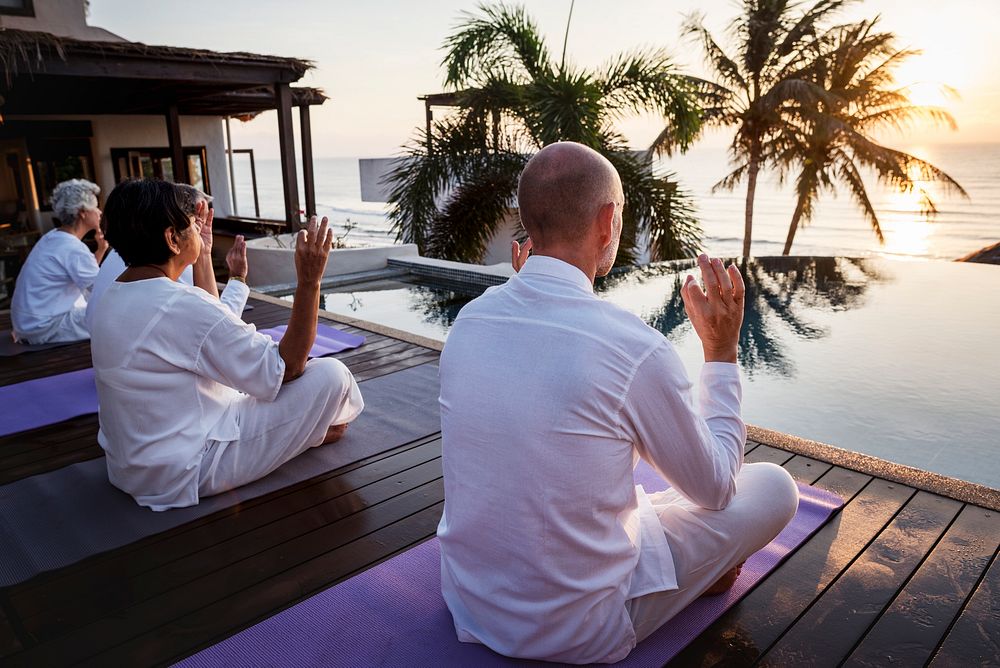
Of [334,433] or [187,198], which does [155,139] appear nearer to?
[334,433]

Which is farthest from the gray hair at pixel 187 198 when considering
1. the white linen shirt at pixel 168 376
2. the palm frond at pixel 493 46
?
the palm frond at pixel 493 46

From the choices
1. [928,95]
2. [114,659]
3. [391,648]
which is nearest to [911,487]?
[391,648]

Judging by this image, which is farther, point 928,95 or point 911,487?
point 928,95

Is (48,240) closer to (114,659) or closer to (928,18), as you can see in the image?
(114,659)

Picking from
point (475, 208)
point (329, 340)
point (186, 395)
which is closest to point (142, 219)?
point (186, 395)

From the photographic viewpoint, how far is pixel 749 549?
5.42 feet

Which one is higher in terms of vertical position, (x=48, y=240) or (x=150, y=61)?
(x=150, y=61)

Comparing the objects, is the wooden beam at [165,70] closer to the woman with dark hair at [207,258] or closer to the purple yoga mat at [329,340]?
the purple yoga mat at [329,340]

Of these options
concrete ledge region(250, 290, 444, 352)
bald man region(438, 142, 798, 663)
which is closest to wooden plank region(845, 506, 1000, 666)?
bald man region(438, 142, 798, 663)

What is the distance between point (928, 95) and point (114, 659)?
14174mm

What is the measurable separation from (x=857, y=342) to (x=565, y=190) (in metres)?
5.46

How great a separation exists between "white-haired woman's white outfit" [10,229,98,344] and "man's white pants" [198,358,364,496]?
2.50 metres

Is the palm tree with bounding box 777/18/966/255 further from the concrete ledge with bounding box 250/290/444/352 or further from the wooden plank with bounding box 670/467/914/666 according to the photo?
the wooden plank with bounding box 670/467/914/666

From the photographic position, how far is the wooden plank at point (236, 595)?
164cm
